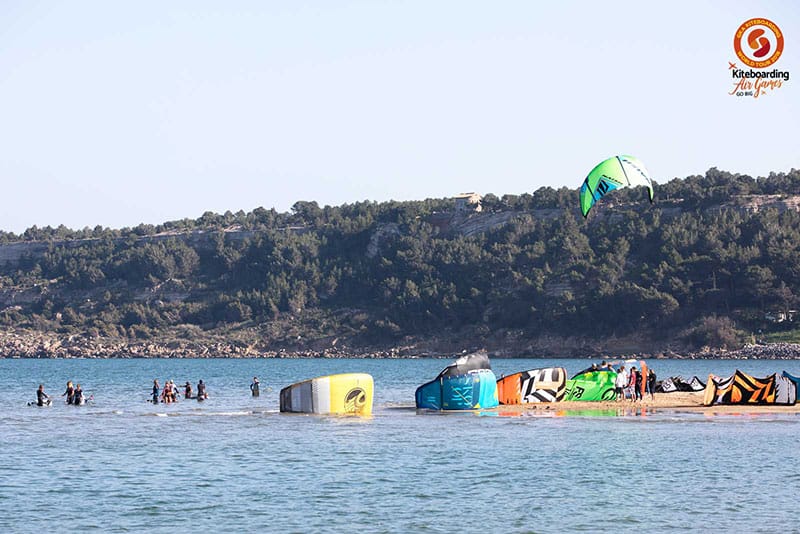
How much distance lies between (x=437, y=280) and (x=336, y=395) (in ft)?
315

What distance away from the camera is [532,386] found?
168ft

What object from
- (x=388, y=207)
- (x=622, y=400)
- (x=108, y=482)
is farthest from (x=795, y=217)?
(x=108, y=482)

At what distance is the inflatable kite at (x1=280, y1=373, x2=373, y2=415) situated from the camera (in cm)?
4800

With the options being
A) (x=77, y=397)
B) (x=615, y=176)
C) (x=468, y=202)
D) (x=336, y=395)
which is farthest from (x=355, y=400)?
(x=468, y=202)

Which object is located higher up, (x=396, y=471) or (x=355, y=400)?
Result: (x=355, y=400)

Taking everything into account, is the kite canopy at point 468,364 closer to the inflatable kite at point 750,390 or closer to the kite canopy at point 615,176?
the kite canopy at point 615,176

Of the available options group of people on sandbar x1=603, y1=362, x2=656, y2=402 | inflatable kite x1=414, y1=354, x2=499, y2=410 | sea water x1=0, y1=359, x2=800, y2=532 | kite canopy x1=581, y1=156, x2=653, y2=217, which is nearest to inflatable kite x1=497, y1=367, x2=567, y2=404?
inflatable kite x1=414, y1=354, x2=499, y2=410

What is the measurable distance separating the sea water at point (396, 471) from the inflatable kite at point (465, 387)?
1.19 m

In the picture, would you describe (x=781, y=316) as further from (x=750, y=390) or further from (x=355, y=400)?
(x=355, y=400)

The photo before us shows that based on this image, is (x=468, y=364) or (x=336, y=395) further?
(x=336, y=395)

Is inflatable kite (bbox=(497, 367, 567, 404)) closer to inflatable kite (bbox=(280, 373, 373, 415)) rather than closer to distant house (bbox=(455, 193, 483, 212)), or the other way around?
inflatable kite (bbox=(280, 373, 373, 415))

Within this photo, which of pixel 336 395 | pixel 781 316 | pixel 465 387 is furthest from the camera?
pixel 781 316

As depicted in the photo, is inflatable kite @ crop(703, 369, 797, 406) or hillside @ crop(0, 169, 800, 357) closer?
inflatable kite @ crop(703, 369, 797, 406)

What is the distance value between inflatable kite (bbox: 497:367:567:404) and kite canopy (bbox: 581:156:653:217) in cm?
752
